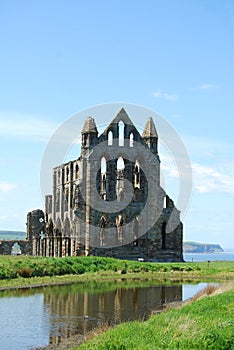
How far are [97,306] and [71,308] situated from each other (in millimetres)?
1594

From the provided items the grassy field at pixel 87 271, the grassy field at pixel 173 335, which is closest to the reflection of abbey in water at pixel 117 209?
the grassy field at pixel 87 271

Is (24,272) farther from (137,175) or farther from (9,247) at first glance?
(9,247)

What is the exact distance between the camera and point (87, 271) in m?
51.1

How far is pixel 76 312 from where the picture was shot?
2847 centimetres

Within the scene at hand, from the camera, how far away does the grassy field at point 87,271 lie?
43.2 m

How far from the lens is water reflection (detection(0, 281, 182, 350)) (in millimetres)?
22609

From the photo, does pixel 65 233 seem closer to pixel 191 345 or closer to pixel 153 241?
pixel 153 241

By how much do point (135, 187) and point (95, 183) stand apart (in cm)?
598

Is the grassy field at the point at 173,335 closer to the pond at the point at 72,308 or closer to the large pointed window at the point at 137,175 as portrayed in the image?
the pond at the point at 72,308

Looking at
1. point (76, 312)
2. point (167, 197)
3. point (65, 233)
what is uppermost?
point (167, 197)

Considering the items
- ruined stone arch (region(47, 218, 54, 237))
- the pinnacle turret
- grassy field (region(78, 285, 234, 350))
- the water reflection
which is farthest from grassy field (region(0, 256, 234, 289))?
ruined stone arch (region(47, 218, 54, 237))

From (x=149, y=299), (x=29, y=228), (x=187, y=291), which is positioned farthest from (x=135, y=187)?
(x=149, y=299)

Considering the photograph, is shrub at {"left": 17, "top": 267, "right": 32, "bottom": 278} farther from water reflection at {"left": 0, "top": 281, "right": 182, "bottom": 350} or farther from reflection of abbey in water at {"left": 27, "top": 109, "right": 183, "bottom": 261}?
reflection of abbey in water at {"left": 27, "top": 109, "right": 183, "bottom": 261}

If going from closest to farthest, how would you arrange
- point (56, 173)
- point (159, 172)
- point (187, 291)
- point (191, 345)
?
point (191, 345) → point (187, 291) → point (159, 172) → point (56, 173)
